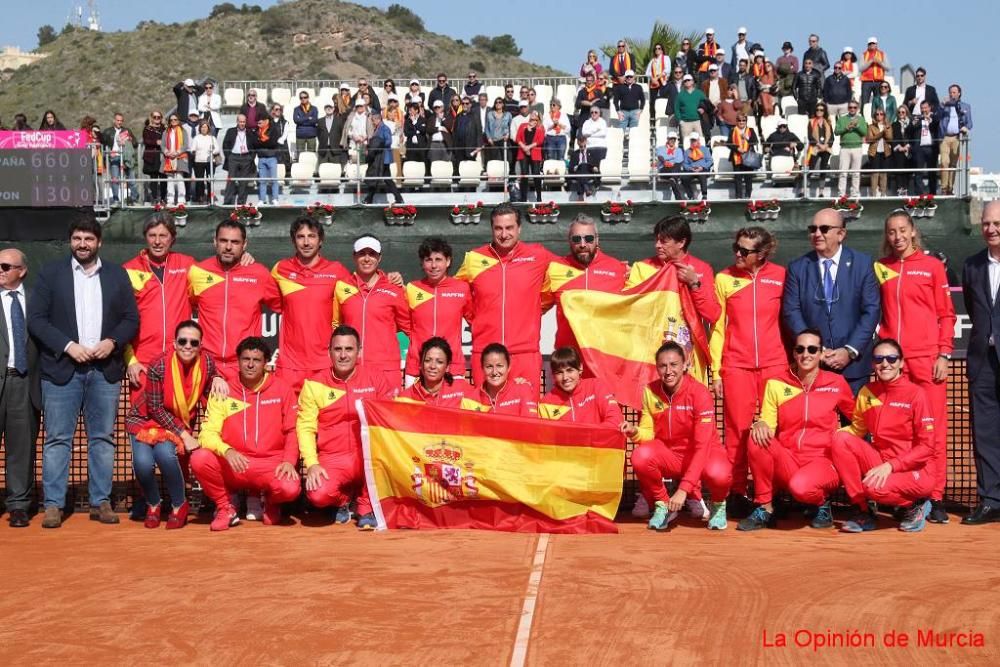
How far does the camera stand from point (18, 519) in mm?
9242

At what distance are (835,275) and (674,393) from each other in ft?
5.00

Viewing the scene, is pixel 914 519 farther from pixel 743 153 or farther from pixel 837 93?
pixel 837 93

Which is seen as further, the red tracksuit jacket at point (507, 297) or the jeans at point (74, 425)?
the red tracksuit jacket at point (507, 297)

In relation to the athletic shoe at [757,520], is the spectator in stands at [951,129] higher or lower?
higher

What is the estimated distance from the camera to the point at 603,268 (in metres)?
9.62

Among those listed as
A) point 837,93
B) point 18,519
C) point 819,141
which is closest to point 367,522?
point 18,519

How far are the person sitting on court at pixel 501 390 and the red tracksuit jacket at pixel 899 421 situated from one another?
2469mm

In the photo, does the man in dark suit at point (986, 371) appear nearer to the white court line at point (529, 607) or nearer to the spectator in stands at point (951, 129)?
the white court line at point (529, 607)

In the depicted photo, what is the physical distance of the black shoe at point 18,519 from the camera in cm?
922

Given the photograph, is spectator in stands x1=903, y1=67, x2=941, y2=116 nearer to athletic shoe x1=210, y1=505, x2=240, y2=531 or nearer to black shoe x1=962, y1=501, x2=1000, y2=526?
black shoe x1=962, y1=501, x2=1000, y2=526

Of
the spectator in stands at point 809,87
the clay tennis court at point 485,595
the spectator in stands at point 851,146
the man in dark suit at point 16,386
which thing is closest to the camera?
the clay tennis court at point 485,595

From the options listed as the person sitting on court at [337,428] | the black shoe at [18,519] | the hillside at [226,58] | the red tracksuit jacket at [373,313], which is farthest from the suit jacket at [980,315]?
the hillside at [226,58]

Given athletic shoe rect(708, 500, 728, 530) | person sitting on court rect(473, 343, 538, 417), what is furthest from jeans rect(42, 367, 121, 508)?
athletic shoe rect(708, 500, 728, 530)

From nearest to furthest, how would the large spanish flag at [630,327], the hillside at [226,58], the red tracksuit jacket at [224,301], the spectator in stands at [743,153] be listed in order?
1. the red tracksuit jacket at [224,301]
2. the large spanish flag at [630,327]
3. the spectator in stands at [743,153]
4. the hillside at [226,58]
